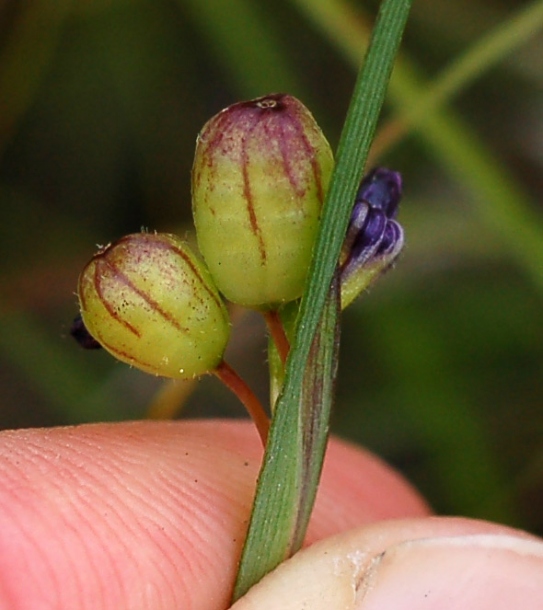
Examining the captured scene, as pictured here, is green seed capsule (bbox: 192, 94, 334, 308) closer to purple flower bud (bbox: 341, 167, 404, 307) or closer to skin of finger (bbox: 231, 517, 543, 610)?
purple flower bud (bbox: 341, 167, 404, 307)

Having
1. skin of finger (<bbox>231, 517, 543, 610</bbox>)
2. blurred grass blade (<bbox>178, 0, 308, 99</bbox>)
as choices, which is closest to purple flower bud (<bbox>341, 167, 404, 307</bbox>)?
skin of finger (<bbox>231, 517, 543, 610</bbox>)

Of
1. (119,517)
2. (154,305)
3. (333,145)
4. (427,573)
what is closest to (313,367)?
(154,305)

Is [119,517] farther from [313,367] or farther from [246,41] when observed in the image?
[246,41]

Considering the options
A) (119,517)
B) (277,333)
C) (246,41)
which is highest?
(246,41)

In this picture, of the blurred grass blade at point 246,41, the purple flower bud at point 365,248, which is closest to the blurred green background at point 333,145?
the blurred grass blade at point 246,41

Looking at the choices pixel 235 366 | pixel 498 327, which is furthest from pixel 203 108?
pixel 498 327

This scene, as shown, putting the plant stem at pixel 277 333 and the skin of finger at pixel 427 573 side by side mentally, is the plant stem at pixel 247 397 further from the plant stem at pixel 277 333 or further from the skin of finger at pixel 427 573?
the skin of finger at pixel 427 573

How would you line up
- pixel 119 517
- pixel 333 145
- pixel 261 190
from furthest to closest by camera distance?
pixel 333 145, pixel 119 517, pixel 261 190

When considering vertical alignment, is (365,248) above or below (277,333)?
Result: above
